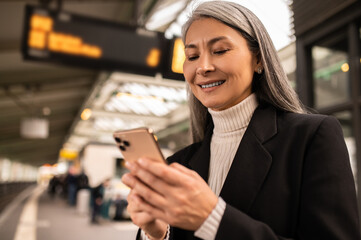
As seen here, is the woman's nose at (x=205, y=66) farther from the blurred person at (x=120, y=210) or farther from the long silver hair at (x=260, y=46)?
the blurred person at (x=120, y=210)

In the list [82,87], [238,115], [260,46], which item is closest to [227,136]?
[238,115]

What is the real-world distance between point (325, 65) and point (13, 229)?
8.36 meters

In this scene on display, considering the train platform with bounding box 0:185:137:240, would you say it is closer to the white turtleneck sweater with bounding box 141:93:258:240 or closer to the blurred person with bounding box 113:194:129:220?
the blurred person with bounding box 113:194:129:220

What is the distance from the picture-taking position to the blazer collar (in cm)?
103

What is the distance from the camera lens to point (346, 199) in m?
0.91

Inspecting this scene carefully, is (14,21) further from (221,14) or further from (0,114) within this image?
(0,114)

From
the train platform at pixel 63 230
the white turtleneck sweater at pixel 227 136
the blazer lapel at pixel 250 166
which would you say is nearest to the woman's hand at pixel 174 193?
the blazer lapel at pixel 250 166

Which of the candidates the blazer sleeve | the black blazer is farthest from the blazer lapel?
the blazer sleeve

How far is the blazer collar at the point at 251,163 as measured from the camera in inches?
40.7

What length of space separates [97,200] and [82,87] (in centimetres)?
413

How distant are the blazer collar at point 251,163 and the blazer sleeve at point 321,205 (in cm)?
13

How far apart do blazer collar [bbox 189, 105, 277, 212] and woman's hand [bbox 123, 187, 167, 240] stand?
0.25m

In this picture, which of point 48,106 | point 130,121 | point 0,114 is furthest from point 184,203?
point 130,121

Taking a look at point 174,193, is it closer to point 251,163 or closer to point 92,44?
point 251,163
